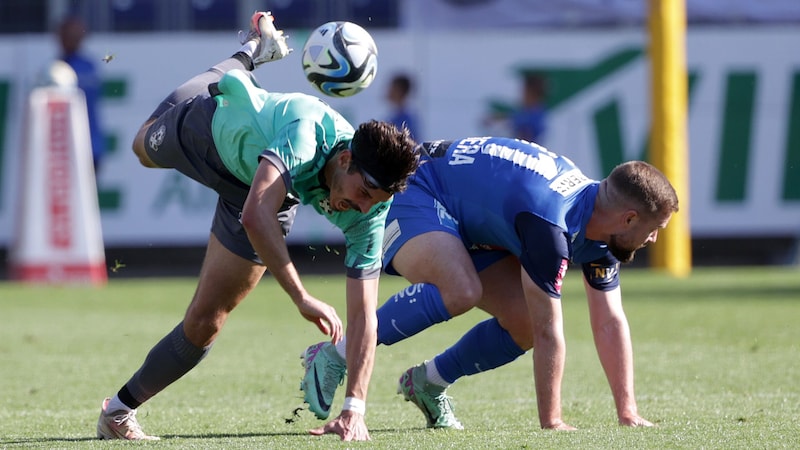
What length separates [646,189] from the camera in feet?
18.4

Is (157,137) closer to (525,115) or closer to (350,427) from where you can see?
(350,427)

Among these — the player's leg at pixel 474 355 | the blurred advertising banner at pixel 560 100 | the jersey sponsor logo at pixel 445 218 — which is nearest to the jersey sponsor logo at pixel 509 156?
the jersey sponsor logo at pixel 445 218

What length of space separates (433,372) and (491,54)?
12924mm

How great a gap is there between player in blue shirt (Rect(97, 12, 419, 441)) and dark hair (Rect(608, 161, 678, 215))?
39.8 inches

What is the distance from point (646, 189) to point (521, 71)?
13394 mm

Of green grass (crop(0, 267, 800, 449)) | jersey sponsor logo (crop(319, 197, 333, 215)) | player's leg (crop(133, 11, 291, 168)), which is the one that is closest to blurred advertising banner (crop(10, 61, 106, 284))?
green grass (crop(0, 267, 800, 449))

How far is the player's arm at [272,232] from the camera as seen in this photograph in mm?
5031

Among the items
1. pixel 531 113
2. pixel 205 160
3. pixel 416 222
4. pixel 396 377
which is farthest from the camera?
pixel 531 113

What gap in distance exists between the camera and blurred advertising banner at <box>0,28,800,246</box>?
60.2ft

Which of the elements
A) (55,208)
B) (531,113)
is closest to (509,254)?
(55,208)

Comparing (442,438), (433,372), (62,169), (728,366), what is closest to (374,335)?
(442,438)

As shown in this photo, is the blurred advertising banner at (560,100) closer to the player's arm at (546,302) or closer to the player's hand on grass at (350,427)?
the player's arm at (546,302)

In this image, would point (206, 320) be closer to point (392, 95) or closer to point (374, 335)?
point (374, 335)

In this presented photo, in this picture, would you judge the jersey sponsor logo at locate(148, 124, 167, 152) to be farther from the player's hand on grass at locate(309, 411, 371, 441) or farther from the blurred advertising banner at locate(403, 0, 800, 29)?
the blurred advertising banner at locate(403, 0, 800, 29)
